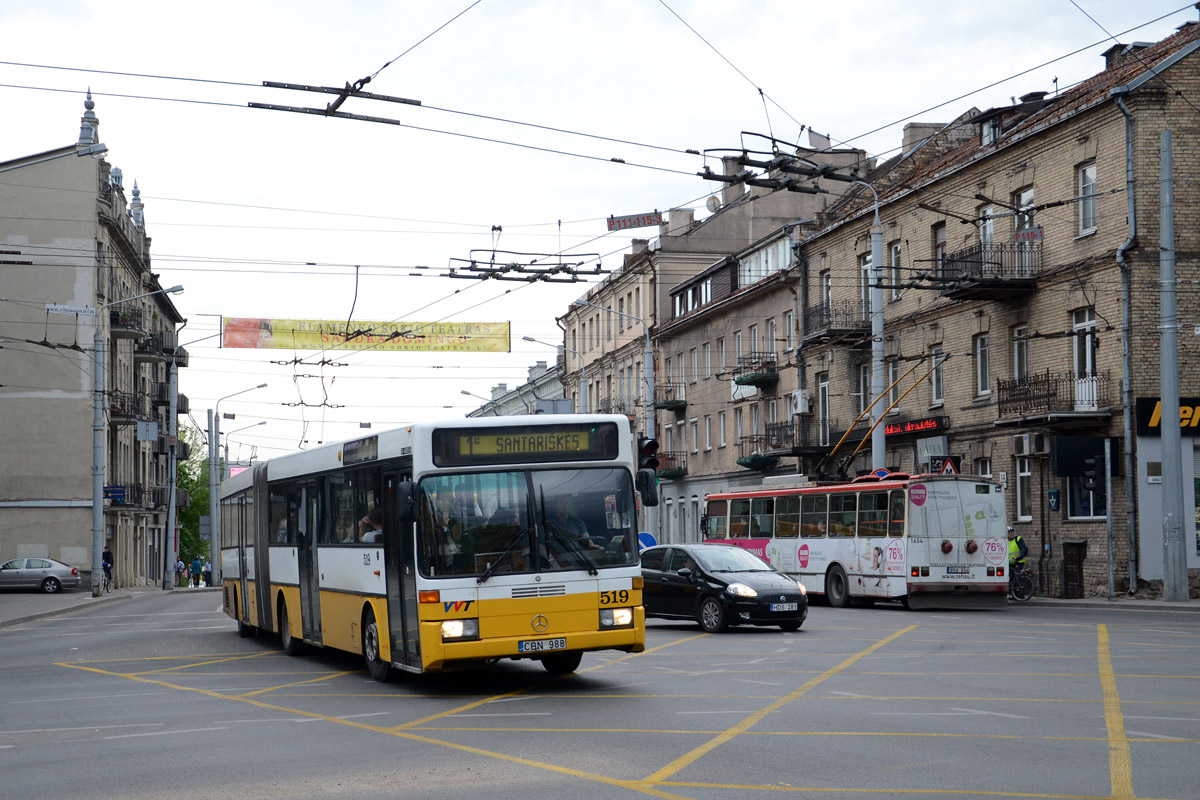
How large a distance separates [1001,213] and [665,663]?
23.3 meters

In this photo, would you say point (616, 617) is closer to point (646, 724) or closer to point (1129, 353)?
point (646, 724)

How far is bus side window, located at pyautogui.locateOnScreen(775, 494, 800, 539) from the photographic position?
3388cm

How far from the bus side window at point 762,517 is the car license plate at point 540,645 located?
21706mm

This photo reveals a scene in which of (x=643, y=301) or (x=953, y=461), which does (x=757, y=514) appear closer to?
(x=953, y=461)

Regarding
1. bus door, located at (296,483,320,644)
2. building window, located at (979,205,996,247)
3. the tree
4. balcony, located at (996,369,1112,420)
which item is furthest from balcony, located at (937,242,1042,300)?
the tree

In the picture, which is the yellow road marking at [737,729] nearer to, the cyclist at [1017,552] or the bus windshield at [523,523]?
the bus windshield at [523,523]

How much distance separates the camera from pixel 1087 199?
34000 mm

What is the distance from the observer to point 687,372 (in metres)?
64.1

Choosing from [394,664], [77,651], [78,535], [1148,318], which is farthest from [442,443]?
[78,535]

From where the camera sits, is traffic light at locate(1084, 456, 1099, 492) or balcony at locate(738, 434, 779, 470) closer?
traffic light at locate(1084, 456, 1099, 492)

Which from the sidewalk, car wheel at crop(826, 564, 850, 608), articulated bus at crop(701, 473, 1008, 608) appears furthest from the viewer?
the sidewalk

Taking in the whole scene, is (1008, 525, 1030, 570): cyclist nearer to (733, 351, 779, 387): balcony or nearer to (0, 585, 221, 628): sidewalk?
(733, 351, 779, 387): balcony

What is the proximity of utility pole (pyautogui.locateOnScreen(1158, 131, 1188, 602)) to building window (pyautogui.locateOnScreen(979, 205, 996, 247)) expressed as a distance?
862 cm

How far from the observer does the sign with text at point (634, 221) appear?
32250 mm
